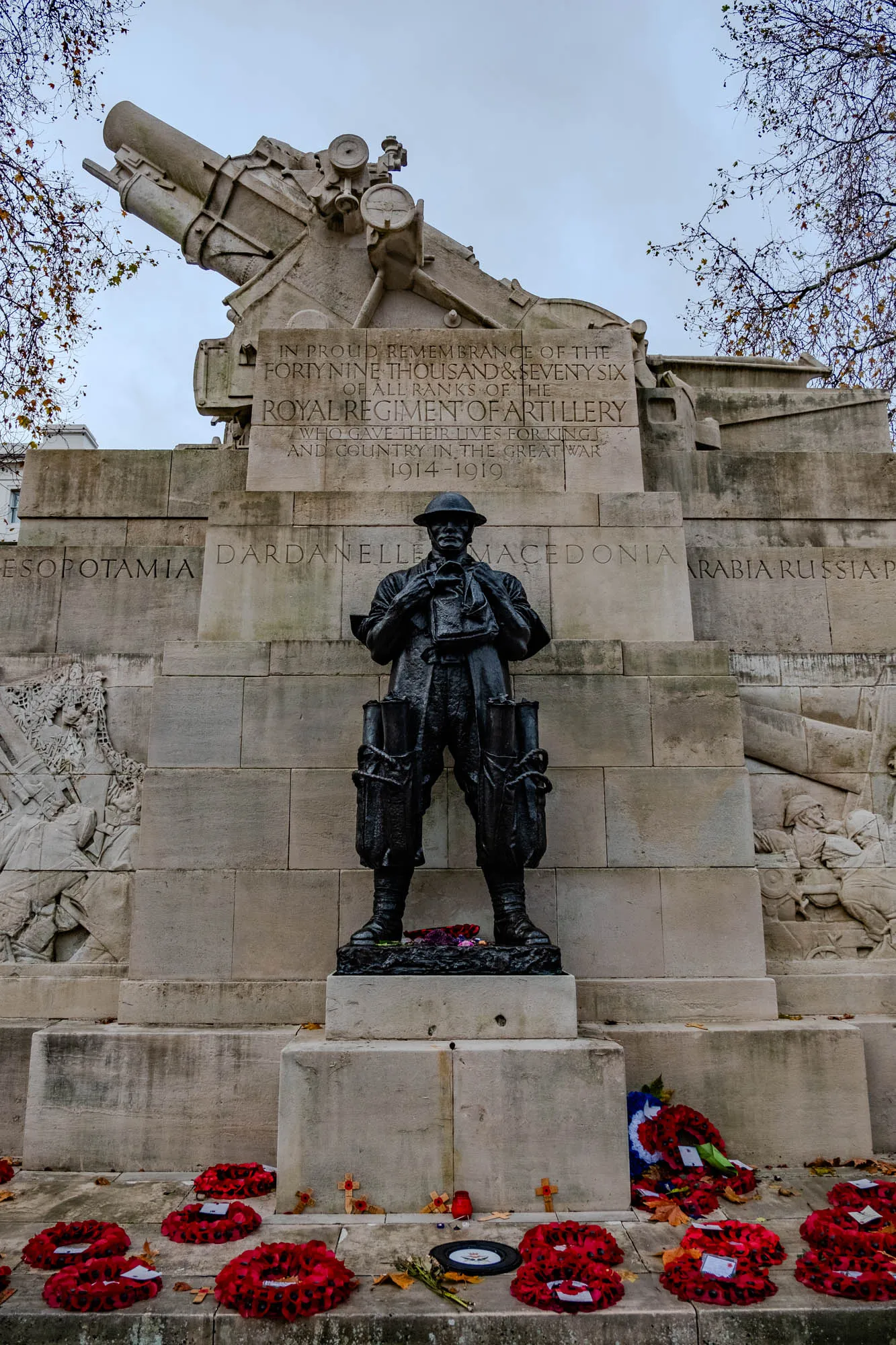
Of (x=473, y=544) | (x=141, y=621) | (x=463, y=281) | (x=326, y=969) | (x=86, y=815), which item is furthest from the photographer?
(x=463, y=281)

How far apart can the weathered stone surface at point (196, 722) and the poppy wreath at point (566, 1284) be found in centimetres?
464

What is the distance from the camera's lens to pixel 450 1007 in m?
6.81

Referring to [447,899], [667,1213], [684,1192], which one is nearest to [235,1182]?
[447,899]

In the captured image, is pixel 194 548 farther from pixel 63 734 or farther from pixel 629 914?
pixel 629 914

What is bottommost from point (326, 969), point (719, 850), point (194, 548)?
point (326, 969)

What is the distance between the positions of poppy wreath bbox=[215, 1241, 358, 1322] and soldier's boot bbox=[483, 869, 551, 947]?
2.31 meters

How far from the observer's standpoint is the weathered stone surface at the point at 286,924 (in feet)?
27.1

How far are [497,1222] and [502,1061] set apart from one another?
0.87m

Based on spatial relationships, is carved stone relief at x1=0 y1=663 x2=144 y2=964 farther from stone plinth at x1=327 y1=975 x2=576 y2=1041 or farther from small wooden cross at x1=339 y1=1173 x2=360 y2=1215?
small wooden cross at x1=339 y1=1173 x2=360 y2=1215

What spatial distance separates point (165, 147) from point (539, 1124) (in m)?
17.5

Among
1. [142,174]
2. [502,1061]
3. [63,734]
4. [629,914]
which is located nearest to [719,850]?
[629,914]

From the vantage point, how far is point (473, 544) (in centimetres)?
998

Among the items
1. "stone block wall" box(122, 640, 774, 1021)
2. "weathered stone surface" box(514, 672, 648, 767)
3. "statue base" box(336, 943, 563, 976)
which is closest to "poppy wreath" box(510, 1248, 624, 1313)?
"statue base" box(336, 943, 563, 976)

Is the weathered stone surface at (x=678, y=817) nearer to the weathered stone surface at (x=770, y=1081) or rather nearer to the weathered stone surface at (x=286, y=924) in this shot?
the weathered stone surface at (x=770, y=1081)
